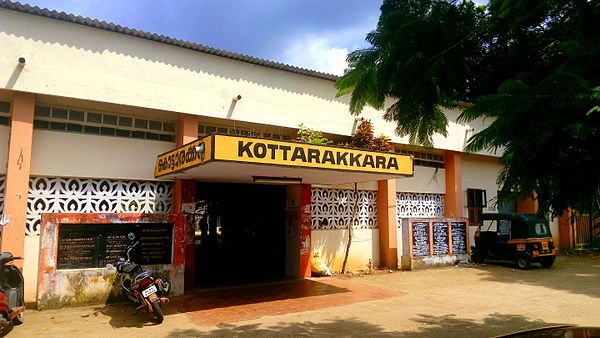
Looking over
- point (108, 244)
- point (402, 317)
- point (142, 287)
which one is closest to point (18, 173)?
point (108, 244)

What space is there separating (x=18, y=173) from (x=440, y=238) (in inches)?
427

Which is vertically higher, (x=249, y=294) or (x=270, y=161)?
(x=270, y=161)

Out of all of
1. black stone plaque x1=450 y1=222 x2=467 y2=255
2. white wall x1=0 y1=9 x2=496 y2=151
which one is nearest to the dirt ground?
black stone plaque x1=450 y1=222 x2=467 y2=255

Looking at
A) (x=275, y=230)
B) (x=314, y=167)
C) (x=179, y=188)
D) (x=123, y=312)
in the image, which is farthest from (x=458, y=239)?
(x=123, y=312)

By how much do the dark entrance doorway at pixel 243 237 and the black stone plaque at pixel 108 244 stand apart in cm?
209

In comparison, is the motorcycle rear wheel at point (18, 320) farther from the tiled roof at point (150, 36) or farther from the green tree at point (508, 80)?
the green tree at point (508, 80)

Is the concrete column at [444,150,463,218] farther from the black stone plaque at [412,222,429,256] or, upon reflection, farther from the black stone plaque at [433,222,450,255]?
the black stone plaque at [412,222,429,256]

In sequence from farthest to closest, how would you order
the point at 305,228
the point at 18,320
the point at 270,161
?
the point at 305,228
the point at 270,161
the point at 18,320

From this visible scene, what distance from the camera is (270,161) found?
6.89 metres

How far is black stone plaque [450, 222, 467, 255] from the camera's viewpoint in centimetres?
1310

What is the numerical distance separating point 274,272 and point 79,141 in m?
5.86

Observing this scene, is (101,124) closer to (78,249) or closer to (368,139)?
(78,249)

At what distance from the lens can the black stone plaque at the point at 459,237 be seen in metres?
13.1

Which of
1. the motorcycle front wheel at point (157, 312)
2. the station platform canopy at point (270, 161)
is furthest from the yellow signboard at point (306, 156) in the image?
the motorcycle front wheel at point (157, 312)
